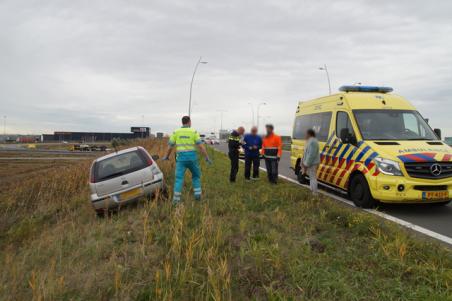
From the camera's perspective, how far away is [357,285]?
3.11m

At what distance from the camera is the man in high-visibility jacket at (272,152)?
9.05 meters

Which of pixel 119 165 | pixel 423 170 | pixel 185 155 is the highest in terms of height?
pixel 185 155

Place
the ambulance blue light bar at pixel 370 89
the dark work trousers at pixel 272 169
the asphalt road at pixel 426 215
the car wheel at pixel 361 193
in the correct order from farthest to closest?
the dark work trousers at pixel 272 169 → the ambulance blue light bar at pixel 370 89 → the car wheel at pixel 361 193 → the asphalt road at pixel 426 215

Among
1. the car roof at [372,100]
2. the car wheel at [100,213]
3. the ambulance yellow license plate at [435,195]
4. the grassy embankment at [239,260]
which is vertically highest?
the car roof at [372,100]

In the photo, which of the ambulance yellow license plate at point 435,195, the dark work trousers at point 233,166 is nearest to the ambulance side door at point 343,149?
the ambulance yellow license plate at point 435,195

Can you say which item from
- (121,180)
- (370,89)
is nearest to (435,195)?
(370,89)

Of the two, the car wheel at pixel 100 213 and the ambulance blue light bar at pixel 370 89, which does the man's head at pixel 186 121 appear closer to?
the car wheel at pixel 100 213

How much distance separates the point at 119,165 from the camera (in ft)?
23.6

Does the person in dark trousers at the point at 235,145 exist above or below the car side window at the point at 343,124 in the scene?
below

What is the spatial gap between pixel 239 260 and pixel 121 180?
160 inches

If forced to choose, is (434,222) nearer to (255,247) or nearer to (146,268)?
(255,247)

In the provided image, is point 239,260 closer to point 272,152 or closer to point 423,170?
point 423,170

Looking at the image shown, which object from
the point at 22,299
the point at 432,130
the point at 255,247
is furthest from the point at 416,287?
the point at 432,130

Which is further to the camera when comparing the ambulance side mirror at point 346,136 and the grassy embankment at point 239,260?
the ambulance side mirror at point 346,136
